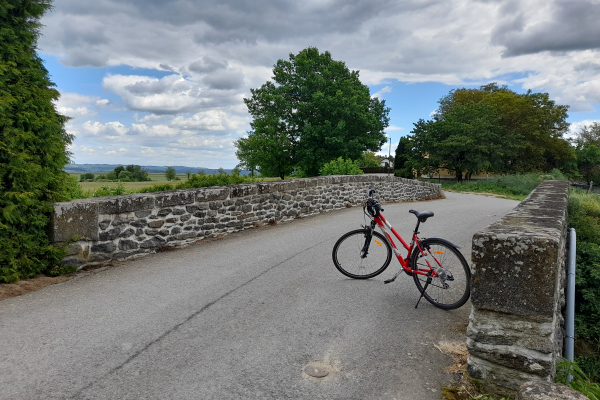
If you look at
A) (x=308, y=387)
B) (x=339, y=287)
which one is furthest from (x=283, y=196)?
(x=308, y=387)

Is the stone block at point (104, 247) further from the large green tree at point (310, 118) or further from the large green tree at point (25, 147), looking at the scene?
the large green tree at point (310, 118)

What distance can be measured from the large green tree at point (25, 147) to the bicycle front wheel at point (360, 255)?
4006 mm

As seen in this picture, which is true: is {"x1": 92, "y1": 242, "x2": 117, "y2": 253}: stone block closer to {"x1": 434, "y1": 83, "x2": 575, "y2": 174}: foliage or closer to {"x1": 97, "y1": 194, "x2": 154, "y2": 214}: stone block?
{"x1": 97, "y1": 194, "x2": 154, "y2": 214}: stone block

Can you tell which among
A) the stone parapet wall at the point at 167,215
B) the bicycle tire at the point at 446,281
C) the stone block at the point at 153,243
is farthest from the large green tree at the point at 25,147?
the bicycle tire at the point at 446,281

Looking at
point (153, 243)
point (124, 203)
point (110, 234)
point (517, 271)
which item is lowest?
point (153, 243)

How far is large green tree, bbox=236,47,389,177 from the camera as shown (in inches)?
1180

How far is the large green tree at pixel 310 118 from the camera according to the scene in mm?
29972

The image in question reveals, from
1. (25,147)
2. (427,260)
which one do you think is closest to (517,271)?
(427,260)

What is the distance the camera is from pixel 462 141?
32.2 metres

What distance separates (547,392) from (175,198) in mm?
6182

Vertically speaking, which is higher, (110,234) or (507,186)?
(110,234)

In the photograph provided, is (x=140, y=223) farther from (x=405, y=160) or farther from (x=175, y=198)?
(x=405, y=160)

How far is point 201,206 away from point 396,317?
186 inches

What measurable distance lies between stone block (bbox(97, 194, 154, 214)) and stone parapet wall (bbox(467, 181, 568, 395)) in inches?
211
